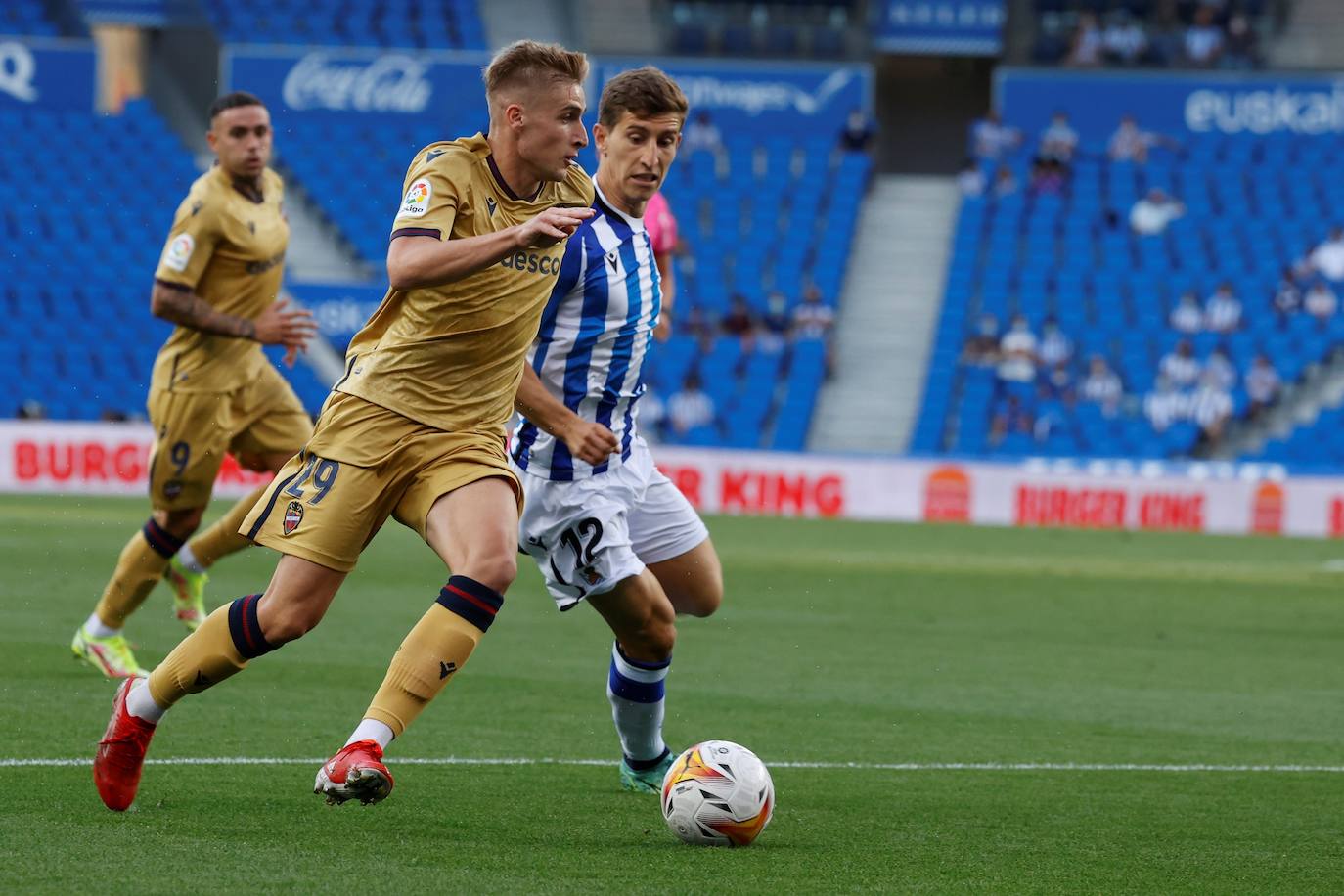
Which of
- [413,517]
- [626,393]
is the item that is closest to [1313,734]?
[626,393]

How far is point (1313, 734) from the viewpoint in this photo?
8008 mm

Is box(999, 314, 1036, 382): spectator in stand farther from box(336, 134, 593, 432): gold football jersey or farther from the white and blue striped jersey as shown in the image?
box(336, 134, 593, 432): gold football jersey

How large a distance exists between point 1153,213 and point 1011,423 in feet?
16.6

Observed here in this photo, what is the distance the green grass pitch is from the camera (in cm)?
502

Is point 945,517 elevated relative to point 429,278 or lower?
lower

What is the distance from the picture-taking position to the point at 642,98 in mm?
6242

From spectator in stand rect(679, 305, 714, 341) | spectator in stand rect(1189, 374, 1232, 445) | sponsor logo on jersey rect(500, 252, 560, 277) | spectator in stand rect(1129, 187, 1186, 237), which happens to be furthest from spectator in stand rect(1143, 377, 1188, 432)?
sponsor logo on jersey rect(500, 252, 560, 277)

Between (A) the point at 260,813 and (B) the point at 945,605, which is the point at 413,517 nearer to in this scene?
(A) the point at 260,813

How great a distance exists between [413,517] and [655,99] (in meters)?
1.62

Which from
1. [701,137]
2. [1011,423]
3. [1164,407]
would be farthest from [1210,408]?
[701,137]

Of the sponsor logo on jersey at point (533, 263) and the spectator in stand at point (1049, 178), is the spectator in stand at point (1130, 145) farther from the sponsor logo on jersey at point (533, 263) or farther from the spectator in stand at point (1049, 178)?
the sponsor logo on jersey at point (533, 263)

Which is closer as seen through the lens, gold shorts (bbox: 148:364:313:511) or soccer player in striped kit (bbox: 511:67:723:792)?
soccer player in striped kit (bbox: 511:67:723:792)

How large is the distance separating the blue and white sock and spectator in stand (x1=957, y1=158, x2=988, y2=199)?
81.2ft

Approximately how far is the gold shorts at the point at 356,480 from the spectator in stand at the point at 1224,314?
23028 millimetres
